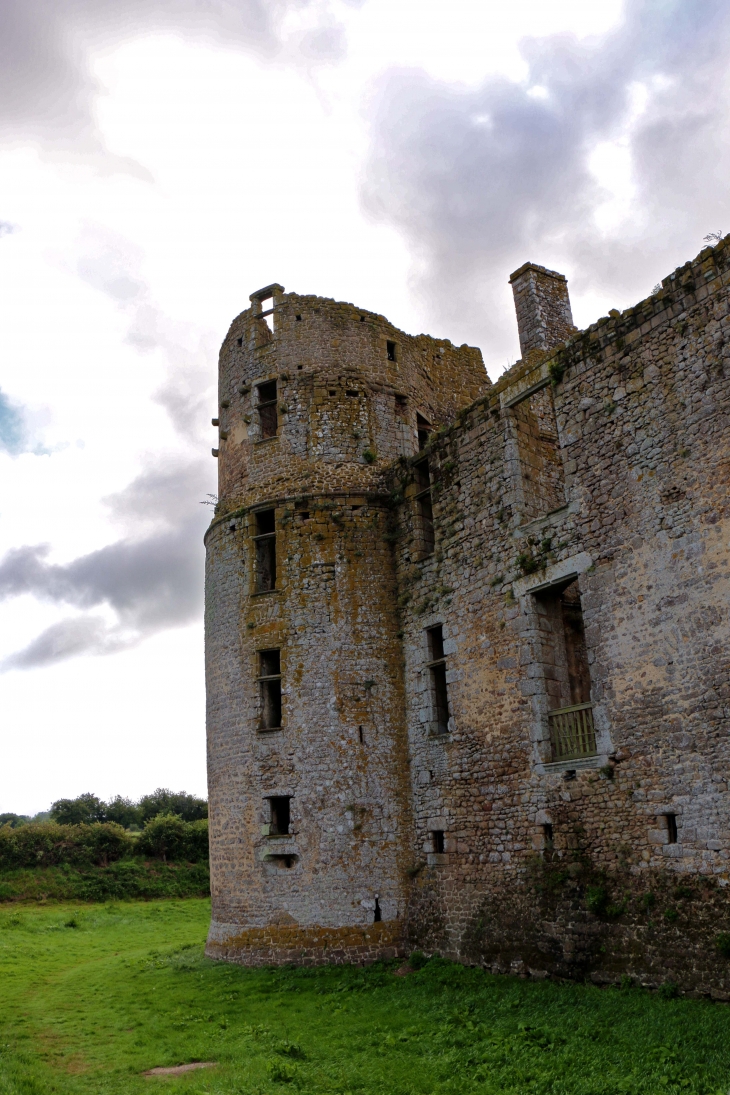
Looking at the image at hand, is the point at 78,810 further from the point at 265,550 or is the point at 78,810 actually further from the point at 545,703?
the point at 545,703

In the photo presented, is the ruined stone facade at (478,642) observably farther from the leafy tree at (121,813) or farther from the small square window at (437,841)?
the leafy tree at (121,813)

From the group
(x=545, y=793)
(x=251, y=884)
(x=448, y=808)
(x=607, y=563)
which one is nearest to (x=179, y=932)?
(x=251, y=884)

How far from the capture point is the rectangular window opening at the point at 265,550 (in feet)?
56.0

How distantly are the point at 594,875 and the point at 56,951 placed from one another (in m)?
15.2

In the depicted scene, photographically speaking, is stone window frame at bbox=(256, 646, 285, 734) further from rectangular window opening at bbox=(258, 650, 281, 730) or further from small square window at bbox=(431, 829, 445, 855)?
small square window at bbox=(431, 829, 445, 855)

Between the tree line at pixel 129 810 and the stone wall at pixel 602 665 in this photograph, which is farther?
the tree line at pixel 129 810

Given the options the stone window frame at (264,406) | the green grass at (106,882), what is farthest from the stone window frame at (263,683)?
the green grass at (106,882)

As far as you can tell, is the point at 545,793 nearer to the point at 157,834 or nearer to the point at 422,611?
the point at 422,611

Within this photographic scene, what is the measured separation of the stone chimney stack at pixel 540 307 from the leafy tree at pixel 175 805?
34571mm

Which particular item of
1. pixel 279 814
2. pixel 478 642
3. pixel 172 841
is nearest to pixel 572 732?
pixel 478 642

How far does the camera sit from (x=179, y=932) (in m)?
22.3

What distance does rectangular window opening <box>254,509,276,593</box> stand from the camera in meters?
17.1

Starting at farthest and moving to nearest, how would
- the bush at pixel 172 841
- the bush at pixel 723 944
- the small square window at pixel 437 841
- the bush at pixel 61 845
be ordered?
the bush at pixel 172 841, the bush at pixel 61 845, the small square window at pixel 437 841, the bush at pixel 723 944

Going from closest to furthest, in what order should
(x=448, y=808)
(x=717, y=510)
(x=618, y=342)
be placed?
(x=717, y=510) → (x=618, y=342) → (x=448, y=808)
